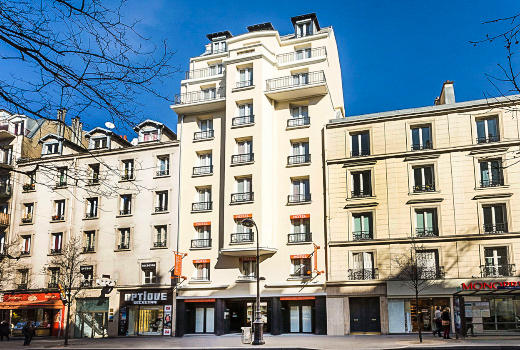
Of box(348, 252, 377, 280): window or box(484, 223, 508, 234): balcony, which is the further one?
box(348, 252, 377, 280): window

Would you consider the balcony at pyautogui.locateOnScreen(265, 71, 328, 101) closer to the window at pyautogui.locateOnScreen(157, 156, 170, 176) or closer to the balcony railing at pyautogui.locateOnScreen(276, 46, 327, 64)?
the balcony railing at pyautogui.locateOnScreen(276, 46, 327, 64)

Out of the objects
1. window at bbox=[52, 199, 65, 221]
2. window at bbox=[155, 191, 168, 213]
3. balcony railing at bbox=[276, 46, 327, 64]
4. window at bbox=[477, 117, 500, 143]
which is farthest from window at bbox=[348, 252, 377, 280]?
window at bbox=[52, 199, 65, 221]

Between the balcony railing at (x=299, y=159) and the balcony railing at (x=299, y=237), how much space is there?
5.09m

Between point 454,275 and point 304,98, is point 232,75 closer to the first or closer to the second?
point 304,98

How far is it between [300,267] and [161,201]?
39.6ft

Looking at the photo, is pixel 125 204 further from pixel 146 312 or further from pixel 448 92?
pixel 448 92

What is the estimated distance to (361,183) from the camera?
120 feet

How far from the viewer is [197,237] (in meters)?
40.0

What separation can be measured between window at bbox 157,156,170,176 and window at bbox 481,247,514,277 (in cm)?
2309

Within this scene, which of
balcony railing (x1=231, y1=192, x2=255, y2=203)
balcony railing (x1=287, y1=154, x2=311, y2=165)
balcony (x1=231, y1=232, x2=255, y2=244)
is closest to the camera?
balcony (x1=231, y1=232, x2=255, y2=244)

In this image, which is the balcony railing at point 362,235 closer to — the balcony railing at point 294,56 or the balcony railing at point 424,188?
the balcony railing at point 424,188

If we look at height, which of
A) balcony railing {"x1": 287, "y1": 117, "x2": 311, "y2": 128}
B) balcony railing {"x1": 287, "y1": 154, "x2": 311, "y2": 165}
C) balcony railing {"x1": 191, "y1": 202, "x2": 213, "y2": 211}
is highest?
balcony railing {"x1": 287, "y1": 117, "x2": 311, "y2": 128}

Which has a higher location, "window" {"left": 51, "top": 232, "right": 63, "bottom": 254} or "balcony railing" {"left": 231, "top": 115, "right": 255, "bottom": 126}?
"balcony railing" {"left": 231, "top": 115, "right": 255, "bottom": 126}

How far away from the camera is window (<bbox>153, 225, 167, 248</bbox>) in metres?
40.7
